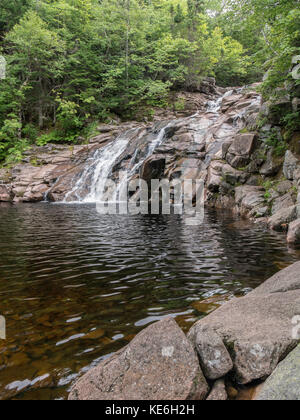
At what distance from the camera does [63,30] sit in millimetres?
28844

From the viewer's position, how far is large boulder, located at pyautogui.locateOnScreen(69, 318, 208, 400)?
218cm

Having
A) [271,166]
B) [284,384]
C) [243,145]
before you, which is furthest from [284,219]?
[284,384]

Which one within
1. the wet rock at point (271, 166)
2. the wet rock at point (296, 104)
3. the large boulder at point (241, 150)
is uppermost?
the wet rock at point (296, 104)

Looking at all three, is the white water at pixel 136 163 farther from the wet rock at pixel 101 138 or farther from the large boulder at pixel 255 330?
the large boulder at pixel 255 330

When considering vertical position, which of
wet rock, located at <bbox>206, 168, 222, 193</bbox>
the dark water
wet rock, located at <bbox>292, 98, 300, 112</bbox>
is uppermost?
wet rock, located at <bbox>292, 98, 300, 112</bbox>

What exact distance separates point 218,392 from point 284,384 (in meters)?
0.54

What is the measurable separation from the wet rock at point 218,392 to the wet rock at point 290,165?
1102 cm

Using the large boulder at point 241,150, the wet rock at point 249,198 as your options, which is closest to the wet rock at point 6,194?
the large boulder at point 241,150

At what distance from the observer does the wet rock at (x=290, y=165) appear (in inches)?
446

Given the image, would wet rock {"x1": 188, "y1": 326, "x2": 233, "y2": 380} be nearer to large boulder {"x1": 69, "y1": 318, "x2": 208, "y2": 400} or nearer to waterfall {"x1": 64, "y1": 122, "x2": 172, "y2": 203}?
large boulder {"x1": 69, "y1": 318, "x2": 208, "y2": 400}

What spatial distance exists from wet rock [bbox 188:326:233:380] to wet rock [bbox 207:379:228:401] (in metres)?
0.05

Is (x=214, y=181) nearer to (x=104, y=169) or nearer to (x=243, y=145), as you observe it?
(x=243, y=145)

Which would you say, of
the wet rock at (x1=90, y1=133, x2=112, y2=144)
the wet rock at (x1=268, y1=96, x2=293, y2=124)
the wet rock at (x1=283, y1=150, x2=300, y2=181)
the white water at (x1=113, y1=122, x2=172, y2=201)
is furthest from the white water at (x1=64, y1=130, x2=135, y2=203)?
the wet rock at (x1=283, y1=150, x2=300, y2=181)

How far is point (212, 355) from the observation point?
2.42 metres
